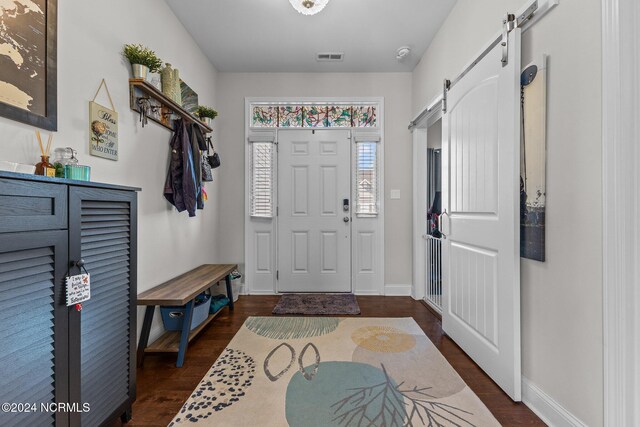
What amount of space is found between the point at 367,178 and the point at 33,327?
10.6 feet

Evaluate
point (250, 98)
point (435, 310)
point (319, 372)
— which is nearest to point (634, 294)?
point (319, 372)

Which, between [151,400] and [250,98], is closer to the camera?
[151,400]

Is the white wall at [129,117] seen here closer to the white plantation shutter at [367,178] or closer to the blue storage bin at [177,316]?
the blue storage bin at [177,316]

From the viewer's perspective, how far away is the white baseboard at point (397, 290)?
3.62 metres

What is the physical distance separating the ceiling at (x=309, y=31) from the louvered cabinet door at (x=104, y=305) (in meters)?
2.07

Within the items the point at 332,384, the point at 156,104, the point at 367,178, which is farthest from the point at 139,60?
the point at 367,178

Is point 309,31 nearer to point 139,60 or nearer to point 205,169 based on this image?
point 139,60

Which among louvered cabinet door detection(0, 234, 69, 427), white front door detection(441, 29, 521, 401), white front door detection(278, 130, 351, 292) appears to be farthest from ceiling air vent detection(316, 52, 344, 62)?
louvered cabinet door detection(0, 234, 69, 427)

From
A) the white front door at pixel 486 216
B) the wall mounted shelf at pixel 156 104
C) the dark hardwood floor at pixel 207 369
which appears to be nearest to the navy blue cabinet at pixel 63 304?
the dark hardwood floor at pixel 207 369

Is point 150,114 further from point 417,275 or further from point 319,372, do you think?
point 417,275

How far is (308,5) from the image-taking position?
2164 millimetres

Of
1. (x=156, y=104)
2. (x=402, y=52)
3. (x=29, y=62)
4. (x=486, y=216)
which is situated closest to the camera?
(x=29, y=62)

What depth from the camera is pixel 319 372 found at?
1.87 metres

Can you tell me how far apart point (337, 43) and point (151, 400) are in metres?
3.36
